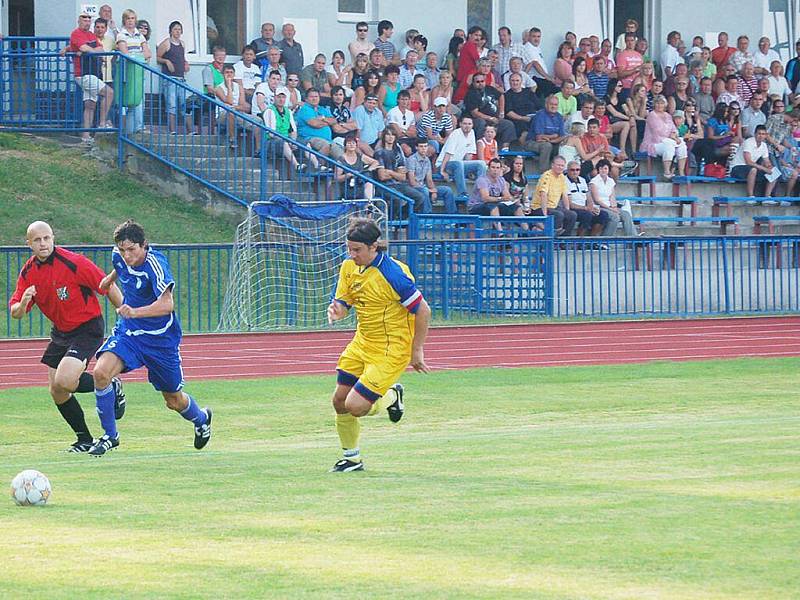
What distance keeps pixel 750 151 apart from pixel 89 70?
41.4 ft

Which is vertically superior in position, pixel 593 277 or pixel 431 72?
pixel 431 72

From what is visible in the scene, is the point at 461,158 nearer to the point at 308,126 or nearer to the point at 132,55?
the point at 308,126

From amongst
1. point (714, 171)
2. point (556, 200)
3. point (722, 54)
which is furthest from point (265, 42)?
point (722, 54)

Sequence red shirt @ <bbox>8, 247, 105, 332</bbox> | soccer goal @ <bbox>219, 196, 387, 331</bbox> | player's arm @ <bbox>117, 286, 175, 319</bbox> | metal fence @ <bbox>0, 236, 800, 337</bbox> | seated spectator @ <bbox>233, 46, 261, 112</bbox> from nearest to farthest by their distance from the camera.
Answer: player's arm @ <bbox>117, 286, 175, 319</bbox> < red shirt @ <bbox>8, 247, 105, 332</bbox> < soccer goal @ <bbox>219, 196, 387, 331</bbox> < metal fence @ <bbox>0, 236, 800, 337</bbox> < seated spectator @ <bbox>233, 46, 261, 112</bbox>

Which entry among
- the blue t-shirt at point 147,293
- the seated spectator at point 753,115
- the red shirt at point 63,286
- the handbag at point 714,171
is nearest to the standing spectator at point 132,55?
the handbag at point 714,171

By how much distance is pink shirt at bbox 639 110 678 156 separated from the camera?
95.3ft

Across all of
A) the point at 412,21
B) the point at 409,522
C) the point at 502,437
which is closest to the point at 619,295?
the point at 412,21

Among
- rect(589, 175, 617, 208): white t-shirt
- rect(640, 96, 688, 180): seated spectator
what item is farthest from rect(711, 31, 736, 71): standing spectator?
rect(589, 175, 617, 208): white t-shirt

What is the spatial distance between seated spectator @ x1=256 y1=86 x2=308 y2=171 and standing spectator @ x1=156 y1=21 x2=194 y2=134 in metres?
1.37

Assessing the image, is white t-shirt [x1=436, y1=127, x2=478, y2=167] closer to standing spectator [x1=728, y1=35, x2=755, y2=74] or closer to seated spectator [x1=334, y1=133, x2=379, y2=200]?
seated spectator [x1=334, y1=133, x2=379, y2=200]

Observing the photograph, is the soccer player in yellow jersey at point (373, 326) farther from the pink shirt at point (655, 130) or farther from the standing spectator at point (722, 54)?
the standing spectator at point (722, 54)

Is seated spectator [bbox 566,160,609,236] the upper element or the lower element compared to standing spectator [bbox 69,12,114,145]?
lower

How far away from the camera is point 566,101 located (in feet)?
92.5

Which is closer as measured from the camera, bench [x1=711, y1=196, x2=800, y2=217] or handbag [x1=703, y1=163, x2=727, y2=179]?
bench [x1=711, y1=196, x2=800, y2=217]
